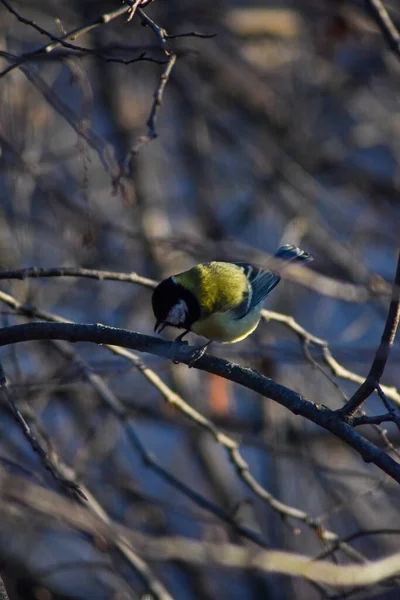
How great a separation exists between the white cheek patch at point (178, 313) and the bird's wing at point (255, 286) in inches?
12.4

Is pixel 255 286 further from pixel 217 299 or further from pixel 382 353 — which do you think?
pixel 382 353

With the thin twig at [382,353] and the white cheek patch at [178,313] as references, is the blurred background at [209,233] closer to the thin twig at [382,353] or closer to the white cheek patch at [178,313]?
the white cheek patch at [178,313]

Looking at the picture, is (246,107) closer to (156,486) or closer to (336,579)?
(156,486)

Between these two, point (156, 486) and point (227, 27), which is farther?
point (156, 486)

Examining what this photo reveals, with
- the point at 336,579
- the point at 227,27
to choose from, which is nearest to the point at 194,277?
the point at 336,579

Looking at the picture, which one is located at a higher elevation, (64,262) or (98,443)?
(64,262)

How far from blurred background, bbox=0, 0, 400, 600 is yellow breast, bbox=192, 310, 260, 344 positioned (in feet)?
3.46

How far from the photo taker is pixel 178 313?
3271 mm

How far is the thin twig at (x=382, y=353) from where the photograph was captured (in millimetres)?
2025

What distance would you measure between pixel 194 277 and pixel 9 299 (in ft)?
3.53

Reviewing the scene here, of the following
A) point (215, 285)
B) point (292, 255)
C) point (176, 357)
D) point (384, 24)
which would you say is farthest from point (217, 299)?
point (384, 24)

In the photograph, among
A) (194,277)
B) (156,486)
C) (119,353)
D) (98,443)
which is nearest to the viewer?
(119,353)

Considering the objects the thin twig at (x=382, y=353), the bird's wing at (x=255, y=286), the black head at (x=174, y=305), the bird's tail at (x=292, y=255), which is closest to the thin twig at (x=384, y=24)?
the bird's tail at (x=292, y=255)

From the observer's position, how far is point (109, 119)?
6.36m
